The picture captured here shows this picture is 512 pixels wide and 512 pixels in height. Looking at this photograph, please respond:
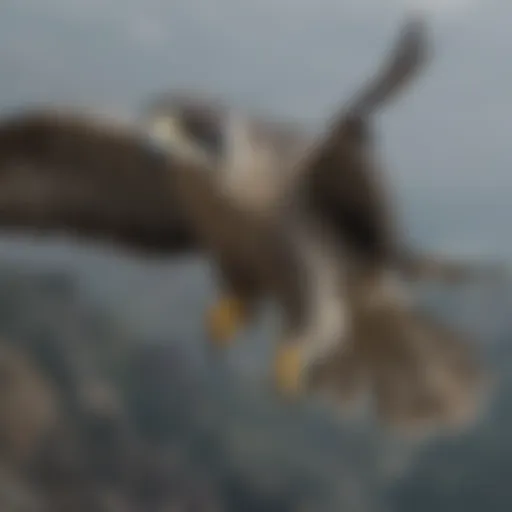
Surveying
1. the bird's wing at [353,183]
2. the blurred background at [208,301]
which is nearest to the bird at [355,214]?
the bird's wing at [353,183]

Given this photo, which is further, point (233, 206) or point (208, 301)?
point (208, 301)

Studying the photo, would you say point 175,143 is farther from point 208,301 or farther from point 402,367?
point 208,301

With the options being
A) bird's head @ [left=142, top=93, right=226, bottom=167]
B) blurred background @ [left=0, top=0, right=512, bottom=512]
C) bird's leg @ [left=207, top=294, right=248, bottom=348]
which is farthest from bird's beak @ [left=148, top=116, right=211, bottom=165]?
blurred background @ [left=0, top=0, right=512, bottom=512]

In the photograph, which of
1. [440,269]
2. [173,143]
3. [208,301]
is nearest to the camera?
[173,143]

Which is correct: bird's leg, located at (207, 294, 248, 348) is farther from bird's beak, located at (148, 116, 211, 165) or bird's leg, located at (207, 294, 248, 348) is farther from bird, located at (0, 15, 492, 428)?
bird's beak, located at (148, 116, 211, 165)

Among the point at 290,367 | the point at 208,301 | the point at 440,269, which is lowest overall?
the point at 290,367

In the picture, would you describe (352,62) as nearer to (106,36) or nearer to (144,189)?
(106,36)

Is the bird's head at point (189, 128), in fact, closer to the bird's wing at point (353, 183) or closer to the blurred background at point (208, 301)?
the bird's wing at point (353, 183)

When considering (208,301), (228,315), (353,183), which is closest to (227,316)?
(228,315)
